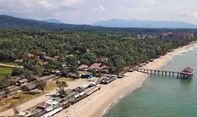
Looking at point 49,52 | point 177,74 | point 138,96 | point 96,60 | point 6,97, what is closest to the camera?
point 6,97

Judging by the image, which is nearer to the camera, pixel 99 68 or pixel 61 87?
pixel 61 87

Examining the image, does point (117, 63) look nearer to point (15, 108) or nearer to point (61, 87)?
point (61, 87)

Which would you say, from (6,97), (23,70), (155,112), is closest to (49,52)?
(23,70)

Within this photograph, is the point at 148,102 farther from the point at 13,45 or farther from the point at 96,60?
the point at 13,45

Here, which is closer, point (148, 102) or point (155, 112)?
point (155, 112)

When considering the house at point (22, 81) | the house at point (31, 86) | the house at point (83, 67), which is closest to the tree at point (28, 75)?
the house at point (22, 81)

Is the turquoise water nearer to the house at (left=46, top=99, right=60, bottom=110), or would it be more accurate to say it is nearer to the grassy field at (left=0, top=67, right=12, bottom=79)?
the house at (left=46, top=99, right=60, bottom=110)

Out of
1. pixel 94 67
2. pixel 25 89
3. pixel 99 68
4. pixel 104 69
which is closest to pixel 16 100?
pixel 25 89
